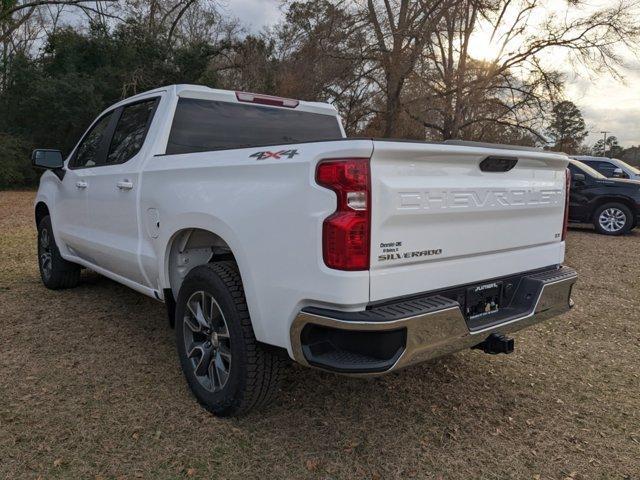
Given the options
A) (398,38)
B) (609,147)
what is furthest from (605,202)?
(609,147)

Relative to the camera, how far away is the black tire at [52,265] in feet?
18.1

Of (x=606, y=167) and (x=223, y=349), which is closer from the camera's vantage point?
(x=223, y=349)

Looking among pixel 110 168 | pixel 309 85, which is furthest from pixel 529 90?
pixel 110 168

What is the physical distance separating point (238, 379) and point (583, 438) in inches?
77.7

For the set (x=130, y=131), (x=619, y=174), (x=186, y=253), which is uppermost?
(x=130, y=131)

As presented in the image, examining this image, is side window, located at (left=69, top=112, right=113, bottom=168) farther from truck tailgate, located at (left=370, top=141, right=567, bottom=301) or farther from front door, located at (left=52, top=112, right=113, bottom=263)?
truck tailgate, located at (left=370, top=141, right=567, bottom=301)

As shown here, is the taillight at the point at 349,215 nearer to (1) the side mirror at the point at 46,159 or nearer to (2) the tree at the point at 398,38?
(1) the side mirror at the point at 46,159

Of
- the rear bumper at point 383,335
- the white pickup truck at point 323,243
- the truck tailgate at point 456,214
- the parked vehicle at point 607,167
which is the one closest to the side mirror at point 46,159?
the white pickup truck at point 323,243

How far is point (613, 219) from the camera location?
11.6m

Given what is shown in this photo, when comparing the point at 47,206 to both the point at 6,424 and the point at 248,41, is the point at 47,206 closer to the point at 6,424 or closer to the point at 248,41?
the point at 6,424

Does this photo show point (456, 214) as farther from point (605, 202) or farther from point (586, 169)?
point (586, 169)

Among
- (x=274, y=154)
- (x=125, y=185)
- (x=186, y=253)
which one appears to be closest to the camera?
(x=274, y=154)

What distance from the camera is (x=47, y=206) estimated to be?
5.58 meters

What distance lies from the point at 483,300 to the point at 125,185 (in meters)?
2.60
